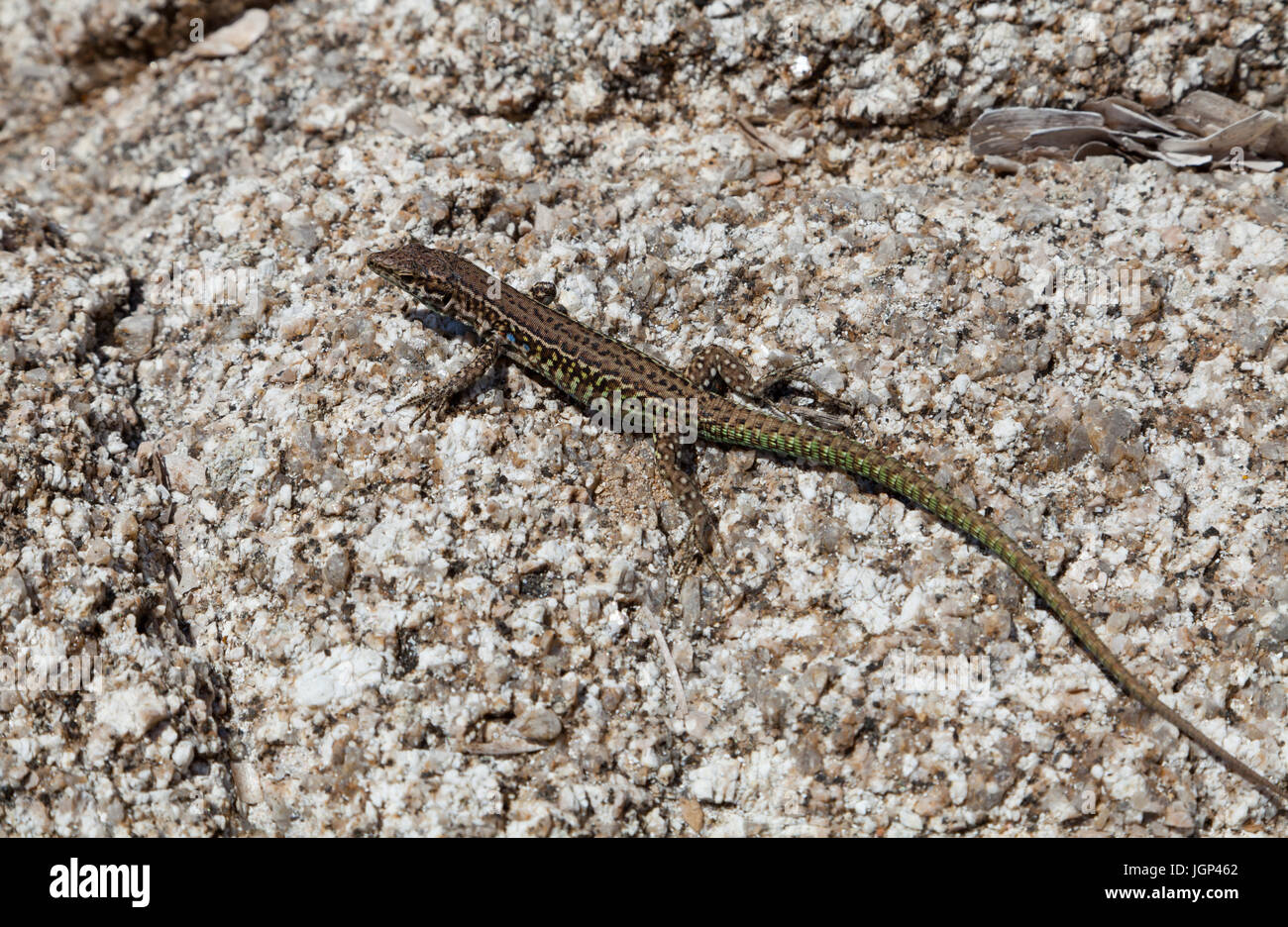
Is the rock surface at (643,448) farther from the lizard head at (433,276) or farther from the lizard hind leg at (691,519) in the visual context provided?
the lizard head at (433,276)

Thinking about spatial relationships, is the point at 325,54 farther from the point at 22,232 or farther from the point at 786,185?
the point at 786,185

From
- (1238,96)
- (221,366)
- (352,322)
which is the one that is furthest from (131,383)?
(1238,96)

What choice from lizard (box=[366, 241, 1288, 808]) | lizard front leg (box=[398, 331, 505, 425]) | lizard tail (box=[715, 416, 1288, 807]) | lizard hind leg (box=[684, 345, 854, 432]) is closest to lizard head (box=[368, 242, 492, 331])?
lizard (box=[366, 241, 1288, 808])

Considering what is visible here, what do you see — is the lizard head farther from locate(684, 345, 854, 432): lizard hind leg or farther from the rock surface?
locate(684, 345, 854, 432): lizard hind leg

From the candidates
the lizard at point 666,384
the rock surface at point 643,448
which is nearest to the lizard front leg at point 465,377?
the lizard at point 666,384

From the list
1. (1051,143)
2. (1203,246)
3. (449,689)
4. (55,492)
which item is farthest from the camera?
(1051,143)

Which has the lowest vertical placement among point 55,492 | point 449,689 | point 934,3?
point 449,689

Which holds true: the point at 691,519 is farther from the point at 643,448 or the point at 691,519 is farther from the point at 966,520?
the point at 966,520

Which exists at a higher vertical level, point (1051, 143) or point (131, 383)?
point (1051, 143)
